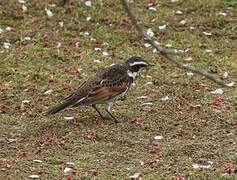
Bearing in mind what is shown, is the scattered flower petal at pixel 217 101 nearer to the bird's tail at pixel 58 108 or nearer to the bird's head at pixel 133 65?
the bird's head at pixel 133 65

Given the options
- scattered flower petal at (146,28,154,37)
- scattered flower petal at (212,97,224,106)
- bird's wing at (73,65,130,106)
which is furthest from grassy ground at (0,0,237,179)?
bird's wing at (73,65,130,106)

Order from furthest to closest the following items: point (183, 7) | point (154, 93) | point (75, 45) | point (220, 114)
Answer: point (183, 7)
point (75, 45)
point (154, 93)
point (220, 114)

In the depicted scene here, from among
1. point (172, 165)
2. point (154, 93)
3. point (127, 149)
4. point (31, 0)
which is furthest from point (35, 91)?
point (31, 0)

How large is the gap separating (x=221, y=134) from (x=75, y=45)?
14.2 ft

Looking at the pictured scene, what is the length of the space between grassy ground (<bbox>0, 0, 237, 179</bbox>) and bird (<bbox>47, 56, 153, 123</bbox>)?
31 centimetres

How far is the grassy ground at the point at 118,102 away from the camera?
24.3 ft

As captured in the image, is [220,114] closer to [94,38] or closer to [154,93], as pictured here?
[154,93]

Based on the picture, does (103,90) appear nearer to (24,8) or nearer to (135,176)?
(135,176)

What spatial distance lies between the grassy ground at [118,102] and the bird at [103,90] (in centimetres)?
31

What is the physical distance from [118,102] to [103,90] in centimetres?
97

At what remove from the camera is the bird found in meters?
8.39

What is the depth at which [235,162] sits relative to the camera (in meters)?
7.38

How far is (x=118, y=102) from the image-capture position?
9508mm

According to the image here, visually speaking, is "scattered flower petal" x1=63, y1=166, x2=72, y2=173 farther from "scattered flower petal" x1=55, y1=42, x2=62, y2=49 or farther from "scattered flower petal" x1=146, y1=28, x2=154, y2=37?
"scattered flower petal" x1=146, y1=28, x2=154, y2=37
